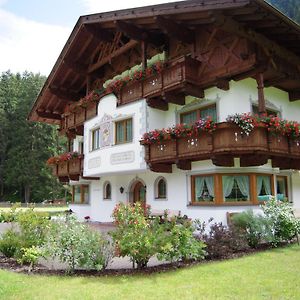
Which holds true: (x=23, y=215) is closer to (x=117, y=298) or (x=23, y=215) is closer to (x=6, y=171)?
(x=117, y=298)

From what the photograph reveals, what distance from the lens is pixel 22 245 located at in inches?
387

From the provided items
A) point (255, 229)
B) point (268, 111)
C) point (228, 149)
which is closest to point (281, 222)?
point (255, 229)

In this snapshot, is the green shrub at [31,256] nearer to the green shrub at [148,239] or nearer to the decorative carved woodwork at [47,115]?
the green shrub at [148,239]

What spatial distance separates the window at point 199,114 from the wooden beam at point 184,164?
184 centimetres

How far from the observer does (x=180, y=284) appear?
283 inches

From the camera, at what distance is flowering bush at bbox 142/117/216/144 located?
12.8 metres

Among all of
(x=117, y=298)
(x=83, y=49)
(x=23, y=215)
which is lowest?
(x=117, y=298)

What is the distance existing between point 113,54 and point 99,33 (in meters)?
1.34

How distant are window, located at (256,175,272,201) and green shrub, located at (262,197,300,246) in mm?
2113

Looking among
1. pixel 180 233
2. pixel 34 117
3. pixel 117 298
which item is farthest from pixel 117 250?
pixel 34 117

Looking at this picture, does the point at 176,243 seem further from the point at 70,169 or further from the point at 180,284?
the point at 70,169

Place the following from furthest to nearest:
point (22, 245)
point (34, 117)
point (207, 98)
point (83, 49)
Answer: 1. point (34, 117)
2. point (83, 49)
3. point (207, 98)
4. point (22, 245)

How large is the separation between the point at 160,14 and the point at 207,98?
3.76m

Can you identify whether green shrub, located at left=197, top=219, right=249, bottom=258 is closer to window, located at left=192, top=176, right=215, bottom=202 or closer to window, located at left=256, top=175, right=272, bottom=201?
window, located at left=192, top=176, right=215, bottom=202
